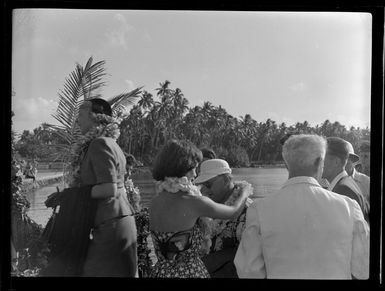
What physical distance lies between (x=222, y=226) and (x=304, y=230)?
1.61 feet

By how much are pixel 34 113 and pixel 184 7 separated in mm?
1125

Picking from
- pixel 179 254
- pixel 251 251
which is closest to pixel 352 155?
pixel 251 251

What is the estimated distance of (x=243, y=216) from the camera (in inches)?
110

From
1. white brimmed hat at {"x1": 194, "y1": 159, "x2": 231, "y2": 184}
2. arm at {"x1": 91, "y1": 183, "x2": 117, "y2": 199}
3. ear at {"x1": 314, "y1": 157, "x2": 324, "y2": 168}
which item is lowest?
arm at {"x1": 91, "y1": 183, "x2": 117, "y2": 199}

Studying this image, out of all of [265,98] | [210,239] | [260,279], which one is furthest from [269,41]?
[260,279]

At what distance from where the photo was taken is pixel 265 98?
9.50 ft

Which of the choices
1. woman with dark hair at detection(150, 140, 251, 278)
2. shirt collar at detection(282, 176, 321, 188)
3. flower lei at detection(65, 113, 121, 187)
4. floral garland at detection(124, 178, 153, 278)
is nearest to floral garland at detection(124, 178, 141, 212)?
floral garland at detection(124, 178, 153, 278)

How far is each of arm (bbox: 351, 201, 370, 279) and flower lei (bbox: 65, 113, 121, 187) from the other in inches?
60.6

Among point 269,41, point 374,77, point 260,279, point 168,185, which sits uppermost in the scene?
point 269,41

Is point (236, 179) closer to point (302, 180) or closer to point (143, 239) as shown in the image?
point (302, 180)

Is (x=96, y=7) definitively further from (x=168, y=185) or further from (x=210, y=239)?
(x=210, y=239)

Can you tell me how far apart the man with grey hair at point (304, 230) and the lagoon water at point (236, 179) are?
5 centimetres

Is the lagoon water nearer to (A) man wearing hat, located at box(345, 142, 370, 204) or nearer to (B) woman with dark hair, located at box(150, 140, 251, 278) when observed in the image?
(B) woman with dark hair, located at box(150, 140, 251, 278)

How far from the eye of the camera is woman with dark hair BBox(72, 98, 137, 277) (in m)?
2.78
